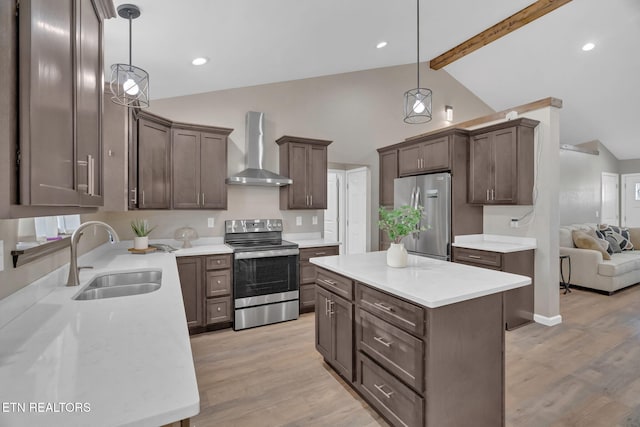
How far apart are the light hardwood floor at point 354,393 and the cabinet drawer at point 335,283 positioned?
2.40ft

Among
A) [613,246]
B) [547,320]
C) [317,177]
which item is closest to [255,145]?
[317,177]

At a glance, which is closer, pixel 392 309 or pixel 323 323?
pixel 392 309

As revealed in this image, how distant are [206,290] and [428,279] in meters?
2.42

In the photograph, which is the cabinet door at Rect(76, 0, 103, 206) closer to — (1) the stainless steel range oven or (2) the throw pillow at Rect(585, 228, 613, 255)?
(1) the stainless steel range oven

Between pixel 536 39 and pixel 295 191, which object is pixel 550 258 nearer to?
pixel 295 191

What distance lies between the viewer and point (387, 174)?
5137mm

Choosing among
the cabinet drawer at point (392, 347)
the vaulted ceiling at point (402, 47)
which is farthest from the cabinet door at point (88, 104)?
the cabinet drawer at point (392, 347)

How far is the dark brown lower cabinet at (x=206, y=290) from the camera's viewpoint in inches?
128

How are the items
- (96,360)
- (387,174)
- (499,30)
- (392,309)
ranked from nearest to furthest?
(96,360)
(392,309)
(499,30)
(387,174)

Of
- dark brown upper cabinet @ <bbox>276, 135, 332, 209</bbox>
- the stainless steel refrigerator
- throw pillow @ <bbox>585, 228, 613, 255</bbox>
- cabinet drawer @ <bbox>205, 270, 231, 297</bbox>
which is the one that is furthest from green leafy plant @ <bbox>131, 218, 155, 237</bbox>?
throw pillow @ <bbox>585, 228, 613, 255</bbox>

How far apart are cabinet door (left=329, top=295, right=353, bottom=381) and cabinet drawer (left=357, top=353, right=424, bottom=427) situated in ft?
0.40

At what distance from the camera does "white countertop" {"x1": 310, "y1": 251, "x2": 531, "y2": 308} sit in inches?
62.6

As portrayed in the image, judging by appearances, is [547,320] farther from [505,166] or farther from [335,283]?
[335,283]

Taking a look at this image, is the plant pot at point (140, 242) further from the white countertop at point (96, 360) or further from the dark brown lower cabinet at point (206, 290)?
the white countertop at point (96, 360)
